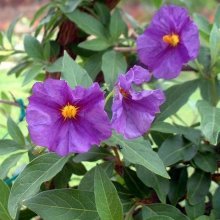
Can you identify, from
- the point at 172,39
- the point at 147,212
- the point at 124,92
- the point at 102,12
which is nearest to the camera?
the point at 124,92

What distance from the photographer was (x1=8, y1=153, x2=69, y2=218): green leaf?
0.64 metres

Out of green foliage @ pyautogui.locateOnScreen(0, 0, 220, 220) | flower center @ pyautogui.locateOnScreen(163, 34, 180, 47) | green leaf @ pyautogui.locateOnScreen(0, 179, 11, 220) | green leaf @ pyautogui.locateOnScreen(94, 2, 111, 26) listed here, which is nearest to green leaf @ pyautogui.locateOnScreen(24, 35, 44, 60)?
green foliage @ pyautogui.locateOnScreen(0, 0, 220, 220)

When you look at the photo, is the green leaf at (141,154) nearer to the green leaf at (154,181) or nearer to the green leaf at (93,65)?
the green leaf at (154,181)

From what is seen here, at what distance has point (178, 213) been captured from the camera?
69 cm

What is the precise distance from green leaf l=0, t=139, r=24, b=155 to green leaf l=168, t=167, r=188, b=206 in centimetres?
22

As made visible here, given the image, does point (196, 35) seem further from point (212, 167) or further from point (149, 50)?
point (212, 167)

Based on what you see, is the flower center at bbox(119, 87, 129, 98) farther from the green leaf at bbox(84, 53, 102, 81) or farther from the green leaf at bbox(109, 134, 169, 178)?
the green leaf at bbox(84, 53, 102, 81)

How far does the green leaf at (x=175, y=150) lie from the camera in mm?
760

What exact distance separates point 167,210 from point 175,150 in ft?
0.35

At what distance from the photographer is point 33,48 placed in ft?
3.08

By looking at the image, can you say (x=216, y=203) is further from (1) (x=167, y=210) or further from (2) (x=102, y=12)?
(2) (x=102, y=12)

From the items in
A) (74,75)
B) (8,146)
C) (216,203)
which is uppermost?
(74,75)

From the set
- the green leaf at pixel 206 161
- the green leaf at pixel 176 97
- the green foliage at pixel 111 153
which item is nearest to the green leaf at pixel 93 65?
the green foliage at pixel 111 153

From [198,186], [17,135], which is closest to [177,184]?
[198,186]
